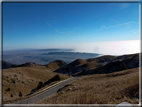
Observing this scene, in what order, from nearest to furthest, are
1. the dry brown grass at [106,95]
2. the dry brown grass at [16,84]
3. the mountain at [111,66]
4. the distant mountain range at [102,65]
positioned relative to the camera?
the dry brown grass at [106,95] < the dry brown grass at [16,84] < the mountain at [111,66] < the distant mountain range at [102,65]

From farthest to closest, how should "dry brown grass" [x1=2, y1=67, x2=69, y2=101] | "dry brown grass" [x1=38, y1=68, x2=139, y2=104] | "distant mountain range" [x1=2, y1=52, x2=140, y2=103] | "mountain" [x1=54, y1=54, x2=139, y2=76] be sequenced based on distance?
"mountain" [x1=54, y1=54, x2=139, y2=76] → "distant mountain range" [x1=2, y1=52, x2=140, y2=103] → "dry brown grass" [x1=2, y1=67, x2=69, y2=101] → "dry brown grass" [x1=38, y1=68, x2=139, y2=104]

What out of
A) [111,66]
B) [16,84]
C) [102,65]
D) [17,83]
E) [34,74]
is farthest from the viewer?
[102,65]

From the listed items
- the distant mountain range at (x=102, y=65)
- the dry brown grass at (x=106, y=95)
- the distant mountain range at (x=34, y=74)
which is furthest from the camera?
the distant mountain range at (x=102, y=65)

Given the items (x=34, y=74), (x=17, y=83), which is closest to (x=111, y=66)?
(x=34, y=74)

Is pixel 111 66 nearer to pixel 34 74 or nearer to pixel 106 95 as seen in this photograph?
pixel 34 74

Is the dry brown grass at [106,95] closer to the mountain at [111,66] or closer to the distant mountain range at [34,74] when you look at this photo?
the distant mountain range at [34,74]

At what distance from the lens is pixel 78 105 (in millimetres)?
3971

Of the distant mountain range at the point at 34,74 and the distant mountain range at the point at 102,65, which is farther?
the distant mountain range at the point at 102,65

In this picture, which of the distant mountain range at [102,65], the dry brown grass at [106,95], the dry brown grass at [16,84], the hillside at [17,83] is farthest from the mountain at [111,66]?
the dry brown grass at [106,95]

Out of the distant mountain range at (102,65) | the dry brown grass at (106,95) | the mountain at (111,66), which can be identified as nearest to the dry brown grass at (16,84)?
the dry brown grass at (106,95)

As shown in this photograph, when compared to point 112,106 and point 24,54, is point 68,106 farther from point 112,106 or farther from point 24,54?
point 24,54

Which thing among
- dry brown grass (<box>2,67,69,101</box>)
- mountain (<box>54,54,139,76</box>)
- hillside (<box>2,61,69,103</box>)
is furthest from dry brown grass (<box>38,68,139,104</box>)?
mountain (<box>54,54,139,76</box>)

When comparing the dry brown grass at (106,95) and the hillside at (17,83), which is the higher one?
the dry brown grass at (106,95)

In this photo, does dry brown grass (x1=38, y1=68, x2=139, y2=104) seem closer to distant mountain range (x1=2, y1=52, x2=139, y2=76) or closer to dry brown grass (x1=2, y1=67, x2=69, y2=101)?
dry brown grass (x1=2, y1=67, x2=69, y2=101)
